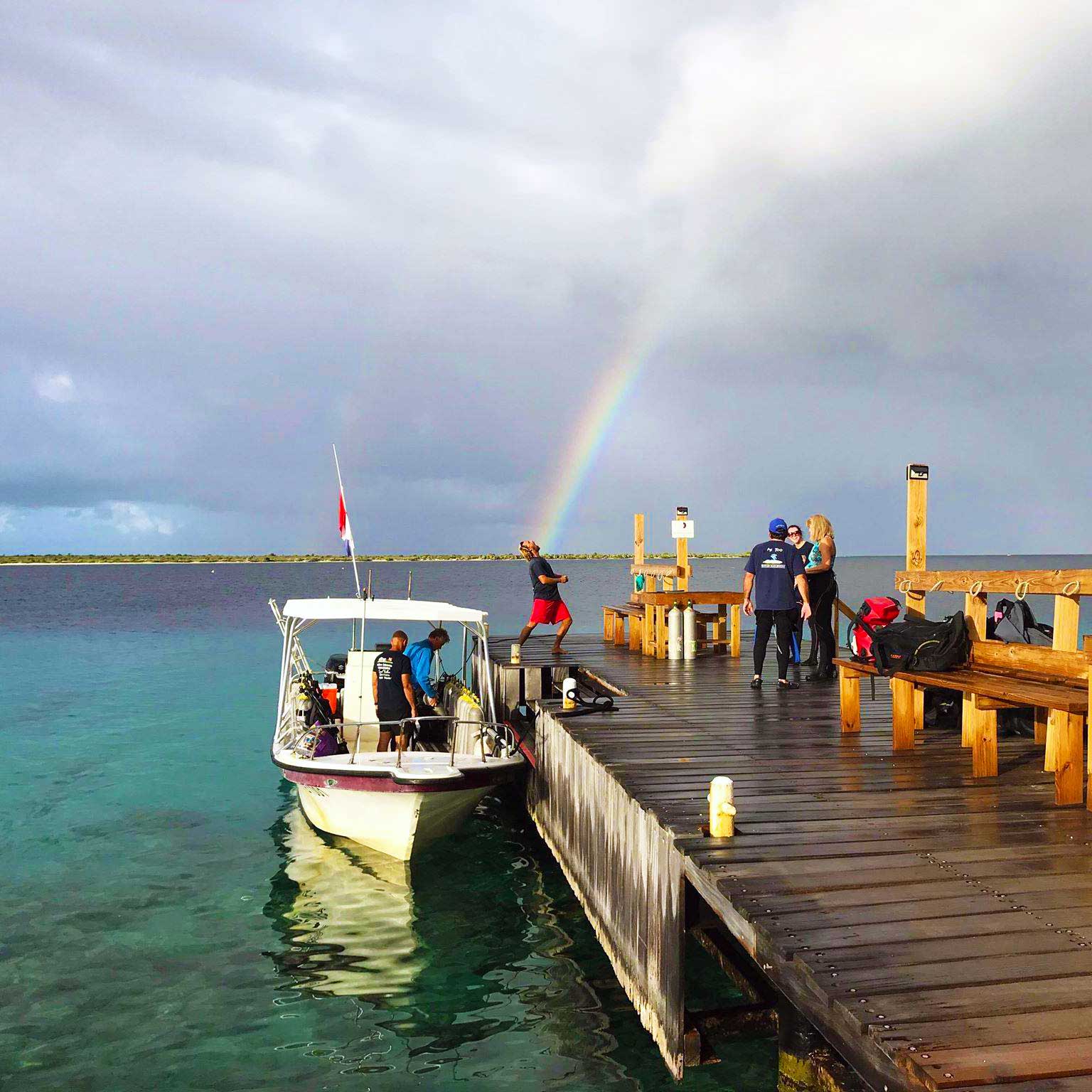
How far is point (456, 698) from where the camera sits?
14812mm

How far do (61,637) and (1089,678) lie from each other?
47.5m

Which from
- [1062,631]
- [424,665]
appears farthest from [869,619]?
[424,665]

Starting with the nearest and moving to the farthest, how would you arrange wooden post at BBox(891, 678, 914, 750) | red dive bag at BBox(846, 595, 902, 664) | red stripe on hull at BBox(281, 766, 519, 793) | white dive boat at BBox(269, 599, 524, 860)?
wooden post at BBox(891, 678, 914, 750) → red dive bag at BBox(846, 595, 902, 664) → red stripe on hull at BBox(281, 766, 519, 793) → white dive boat at BBox(269, 599, 524, 860)

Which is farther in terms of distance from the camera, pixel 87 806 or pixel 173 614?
pixel 173 614

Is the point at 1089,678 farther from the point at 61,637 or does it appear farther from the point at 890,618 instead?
the point at 61,637

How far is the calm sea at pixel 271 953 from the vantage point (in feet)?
22.1

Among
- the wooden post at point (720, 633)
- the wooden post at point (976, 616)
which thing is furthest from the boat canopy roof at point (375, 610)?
the wooden post at point (720, 633)

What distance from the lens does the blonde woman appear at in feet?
42.8

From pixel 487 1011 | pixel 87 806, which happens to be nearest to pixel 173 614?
pixel 87 806

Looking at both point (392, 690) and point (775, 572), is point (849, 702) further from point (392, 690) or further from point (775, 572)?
point (392, 690)

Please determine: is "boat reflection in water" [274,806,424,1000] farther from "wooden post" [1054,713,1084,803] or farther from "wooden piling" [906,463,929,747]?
"wooden piling" [906,463,929,747]

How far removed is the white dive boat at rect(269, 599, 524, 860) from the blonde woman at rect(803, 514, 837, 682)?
466 centimetres

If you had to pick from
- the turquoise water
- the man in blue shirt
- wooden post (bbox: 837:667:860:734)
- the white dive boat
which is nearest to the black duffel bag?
wooden post (bbox: 837:667:860:734)

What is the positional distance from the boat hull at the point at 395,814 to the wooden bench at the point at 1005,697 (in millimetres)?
4591
